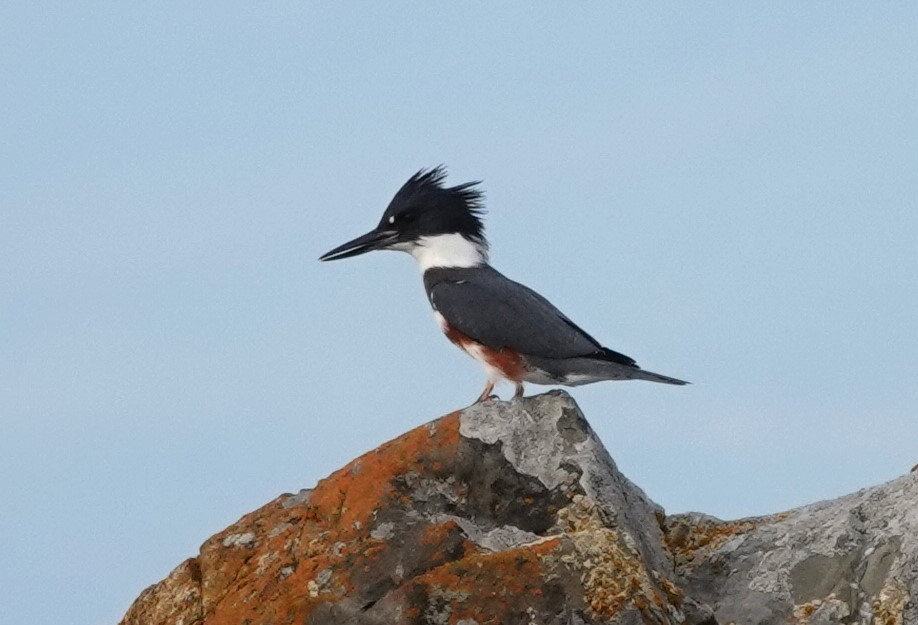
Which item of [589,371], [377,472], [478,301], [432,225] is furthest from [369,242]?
[377,472]

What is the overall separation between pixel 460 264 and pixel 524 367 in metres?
1.60

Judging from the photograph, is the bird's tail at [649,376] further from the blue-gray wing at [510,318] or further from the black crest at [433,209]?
the black crest at [433,209]

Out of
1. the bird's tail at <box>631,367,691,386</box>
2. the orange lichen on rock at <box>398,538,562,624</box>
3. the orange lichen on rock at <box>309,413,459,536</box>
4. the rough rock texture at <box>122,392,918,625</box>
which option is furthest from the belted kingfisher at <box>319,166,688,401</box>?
the orange lichen on rock at <box>398,538,562,624</box>

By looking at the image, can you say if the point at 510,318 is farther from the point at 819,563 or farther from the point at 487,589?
the point at 487,589

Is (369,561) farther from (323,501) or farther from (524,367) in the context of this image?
(524,367)

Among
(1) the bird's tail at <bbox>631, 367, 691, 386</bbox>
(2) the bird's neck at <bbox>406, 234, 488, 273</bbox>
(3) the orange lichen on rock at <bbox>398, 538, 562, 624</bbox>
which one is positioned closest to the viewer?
(3) the orange lichen on rock at <bbox>398, 538, 562, 624</bbox>

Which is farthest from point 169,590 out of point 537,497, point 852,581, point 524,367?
point 852,581

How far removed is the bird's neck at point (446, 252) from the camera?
33.0 feet

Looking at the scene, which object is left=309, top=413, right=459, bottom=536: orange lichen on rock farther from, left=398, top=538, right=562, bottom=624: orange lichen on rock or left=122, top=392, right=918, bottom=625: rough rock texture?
left=398, top=538, right=562, bottom=624: orange lichen on rock

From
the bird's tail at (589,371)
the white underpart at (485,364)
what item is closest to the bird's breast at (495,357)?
the white underpart at (485,364)

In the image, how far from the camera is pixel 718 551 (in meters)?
7.25

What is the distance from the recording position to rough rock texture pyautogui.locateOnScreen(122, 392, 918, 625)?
5879 mm

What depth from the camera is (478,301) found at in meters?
9.05

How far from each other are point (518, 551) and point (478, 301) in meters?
3.30
